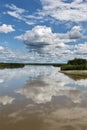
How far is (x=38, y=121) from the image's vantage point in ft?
46.3

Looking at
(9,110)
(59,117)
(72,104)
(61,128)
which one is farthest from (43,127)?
(72,104)

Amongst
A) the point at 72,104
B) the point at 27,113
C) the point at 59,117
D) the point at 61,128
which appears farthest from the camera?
the point at 72,104

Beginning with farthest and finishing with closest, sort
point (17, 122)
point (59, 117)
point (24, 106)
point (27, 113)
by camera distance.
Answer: point (24, 106) → point (27, 113) → point (59, 117) → point (17, 122)

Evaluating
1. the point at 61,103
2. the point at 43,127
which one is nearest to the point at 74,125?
the point at 43,127

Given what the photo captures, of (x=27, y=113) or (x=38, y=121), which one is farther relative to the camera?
(x=27, y=113)

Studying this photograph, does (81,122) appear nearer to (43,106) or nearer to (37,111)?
(37,111)

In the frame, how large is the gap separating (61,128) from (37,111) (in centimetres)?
435

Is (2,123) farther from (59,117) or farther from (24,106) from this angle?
(24,106)

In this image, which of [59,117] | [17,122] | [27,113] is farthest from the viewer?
[27,113]

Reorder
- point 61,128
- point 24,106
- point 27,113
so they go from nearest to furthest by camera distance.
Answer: point 61,128 < point 27,113 < point 24,106

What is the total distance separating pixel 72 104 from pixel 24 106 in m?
4.02

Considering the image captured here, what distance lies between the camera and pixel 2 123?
13453mm

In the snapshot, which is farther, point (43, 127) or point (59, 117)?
point (59, 117)

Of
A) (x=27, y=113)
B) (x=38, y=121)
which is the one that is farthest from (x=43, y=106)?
(x=38, y=121)
